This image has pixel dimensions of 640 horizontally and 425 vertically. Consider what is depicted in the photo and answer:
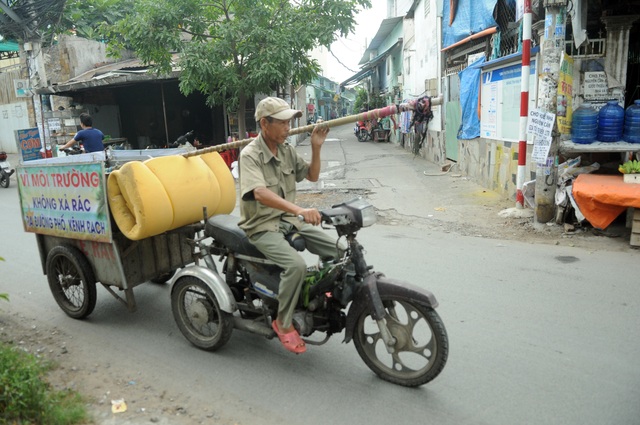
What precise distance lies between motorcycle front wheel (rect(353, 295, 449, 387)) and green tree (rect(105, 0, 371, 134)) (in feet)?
26.1

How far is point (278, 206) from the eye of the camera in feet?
10.3

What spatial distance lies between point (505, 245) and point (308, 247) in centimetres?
386

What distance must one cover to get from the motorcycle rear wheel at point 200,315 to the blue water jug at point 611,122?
6166 millimetres

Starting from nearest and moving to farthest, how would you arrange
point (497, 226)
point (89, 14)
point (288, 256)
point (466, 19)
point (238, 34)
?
point (288, 256) < point (497, 226) < point (238, 34) < point (466, 19) < point (89, 14)

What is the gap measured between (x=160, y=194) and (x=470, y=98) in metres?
9.32

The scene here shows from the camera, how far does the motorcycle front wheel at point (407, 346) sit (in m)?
3.01

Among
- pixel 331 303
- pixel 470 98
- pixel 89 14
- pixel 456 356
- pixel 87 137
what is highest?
pixel 89 14

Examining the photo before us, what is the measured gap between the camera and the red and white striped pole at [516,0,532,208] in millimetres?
7484

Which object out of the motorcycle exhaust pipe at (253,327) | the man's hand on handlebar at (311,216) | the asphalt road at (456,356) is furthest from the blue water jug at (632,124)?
the motorcycle exhaust pipe at (253,327)

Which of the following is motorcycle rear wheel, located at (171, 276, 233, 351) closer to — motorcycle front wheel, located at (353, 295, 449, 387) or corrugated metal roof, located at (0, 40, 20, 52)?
motorcycle front wheel, located at (353, 295, 449, 387)

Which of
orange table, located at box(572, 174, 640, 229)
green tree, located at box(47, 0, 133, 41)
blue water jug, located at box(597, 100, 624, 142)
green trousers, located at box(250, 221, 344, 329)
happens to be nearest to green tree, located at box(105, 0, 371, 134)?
blue water jug, located at box(597, 100, 624, 142)

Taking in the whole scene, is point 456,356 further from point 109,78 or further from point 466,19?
point 109,78

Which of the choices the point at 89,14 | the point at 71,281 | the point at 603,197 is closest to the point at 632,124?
the point at 603,197

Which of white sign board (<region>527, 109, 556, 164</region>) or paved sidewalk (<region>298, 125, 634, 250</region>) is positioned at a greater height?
white sign board (<region>527, 109, 556, 164</region>)
